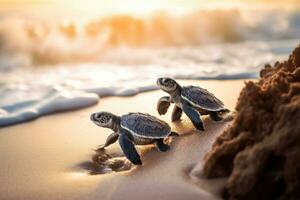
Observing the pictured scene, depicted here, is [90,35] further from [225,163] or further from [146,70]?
[225,163]

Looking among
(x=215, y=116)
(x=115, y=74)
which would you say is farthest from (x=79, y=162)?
(x=115, y=74)

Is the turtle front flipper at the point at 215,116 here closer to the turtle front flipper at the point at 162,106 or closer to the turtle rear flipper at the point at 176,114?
the turtle rear flipper at the point at 176,114

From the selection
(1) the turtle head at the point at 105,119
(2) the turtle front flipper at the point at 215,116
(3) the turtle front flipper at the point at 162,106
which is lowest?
(3) the turtle front flipper at the point at 162,106

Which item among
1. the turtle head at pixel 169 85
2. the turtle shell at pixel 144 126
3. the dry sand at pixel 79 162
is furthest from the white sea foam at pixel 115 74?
the turtle shell at pixel 144 126

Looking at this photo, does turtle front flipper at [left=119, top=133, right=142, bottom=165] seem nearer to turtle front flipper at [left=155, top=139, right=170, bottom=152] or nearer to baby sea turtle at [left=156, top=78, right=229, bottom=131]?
turtle front flipper at [left=155, top=139, right=170, bottom=152]

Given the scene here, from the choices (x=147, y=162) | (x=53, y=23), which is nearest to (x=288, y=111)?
(x=147, y=162)
